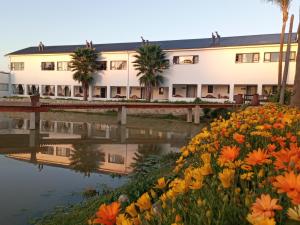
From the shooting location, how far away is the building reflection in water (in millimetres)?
11602

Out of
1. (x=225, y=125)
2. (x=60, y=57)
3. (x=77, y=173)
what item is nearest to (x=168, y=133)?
(x=77, y=173)

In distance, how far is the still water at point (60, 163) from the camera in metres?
7.53

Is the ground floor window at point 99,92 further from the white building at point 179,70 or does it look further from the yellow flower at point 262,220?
the yellow flower at point 262,220

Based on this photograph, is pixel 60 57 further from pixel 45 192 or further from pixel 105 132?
pixel 45 192

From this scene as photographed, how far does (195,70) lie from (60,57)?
19484 mm

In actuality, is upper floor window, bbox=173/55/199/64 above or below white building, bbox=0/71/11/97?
above

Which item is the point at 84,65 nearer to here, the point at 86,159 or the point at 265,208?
the point at 86,159

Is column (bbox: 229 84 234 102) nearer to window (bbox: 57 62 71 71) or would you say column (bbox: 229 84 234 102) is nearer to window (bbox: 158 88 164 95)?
window (bbox: 158 88 164 95)

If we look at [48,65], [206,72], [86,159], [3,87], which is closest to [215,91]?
[206,72]

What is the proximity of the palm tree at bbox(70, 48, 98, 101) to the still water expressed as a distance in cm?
2419

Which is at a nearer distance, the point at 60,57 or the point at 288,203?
the point at 288,203

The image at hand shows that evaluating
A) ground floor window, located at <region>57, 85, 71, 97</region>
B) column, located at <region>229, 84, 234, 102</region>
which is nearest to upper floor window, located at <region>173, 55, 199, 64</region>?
column, located at <region>229, 84, 234, 102</region>

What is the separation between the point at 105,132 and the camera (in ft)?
68.8

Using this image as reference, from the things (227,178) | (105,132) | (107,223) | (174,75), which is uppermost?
(174,75)
